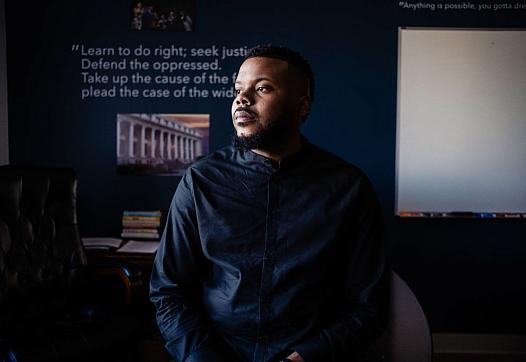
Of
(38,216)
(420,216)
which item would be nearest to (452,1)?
(420,216)

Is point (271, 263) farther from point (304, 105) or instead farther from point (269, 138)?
point (304, 105)

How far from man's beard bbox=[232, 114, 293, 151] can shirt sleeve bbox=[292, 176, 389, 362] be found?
0.89 feet

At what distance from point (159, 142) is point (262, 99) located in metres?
1.75

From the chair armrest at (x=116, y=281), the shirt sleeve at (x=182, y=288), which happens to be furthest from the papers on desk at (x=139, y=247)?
the shirt sleeve at (x=182, y=288)

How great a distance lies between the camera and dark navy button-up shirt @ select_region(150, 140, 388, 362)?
1.37 meters

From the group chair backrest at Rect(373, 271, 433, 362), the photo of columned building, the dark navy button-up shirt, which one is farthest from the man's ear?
the photo of columned building

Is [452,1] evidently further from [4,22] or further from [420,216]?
[4,22]

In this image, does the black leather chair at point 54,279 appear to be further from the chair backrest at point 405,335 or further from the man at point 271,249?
the chair backrest at point 405,335

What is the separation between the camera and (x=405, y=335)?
1239mm

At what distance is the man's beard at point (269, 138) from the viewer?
1.43 metres

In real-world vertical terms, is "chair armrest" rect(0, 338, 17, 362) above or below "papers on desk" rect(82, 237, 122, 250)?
below

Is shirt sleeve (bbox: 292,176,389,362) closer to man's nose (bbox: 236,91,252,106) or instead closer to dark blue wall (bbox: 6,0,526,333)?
man's nose (bbox: 236,91,252,106)

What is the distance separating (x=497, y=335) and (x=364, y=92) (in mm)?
1789

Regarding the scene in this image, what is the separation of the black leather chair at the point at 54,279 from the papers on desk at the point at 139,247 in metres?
0.26
